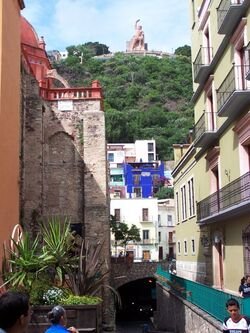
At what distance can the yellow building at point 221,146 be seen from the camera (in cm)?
1362

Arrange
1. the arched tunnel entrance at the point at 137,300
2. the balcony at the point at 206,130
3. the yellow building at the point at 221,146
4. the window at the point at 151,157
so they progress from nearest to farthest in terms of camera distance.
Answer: the yellow building at the point at 221,146 → the balcony at the point at 206,130 → the arched tunnel entrance at the point at 137,300 → the window at the point at 151,157

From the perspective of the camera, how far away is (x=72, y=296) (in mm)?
10109

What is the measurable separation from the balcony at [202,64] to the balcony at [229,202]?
14.2 ft

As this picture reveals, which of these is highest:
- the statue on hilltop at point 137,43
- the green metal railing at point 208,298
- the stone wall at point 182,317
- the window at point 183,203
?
the statue on hilltop at point 137,43

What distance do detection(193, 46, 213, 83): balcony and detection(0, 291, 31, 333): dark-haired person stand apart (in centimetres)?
1539

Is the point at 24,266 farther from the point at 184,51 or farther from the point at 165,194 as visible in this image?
the point at 184,51

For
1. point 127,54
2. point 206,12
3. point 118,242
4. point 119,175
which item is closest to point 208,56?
point 206,12

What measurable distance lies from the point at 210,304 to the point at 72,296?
368cm

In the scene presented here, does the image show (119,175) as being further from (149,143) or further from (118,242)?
(118,242)

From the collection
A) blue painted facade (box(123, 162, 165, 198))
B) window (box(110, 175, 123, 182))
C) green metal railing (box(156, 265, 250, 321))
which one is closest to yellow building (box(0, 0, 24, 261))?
green metal railing (box(156, 265, 250, 321))

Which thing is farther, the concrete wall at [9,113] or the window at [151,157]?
the window at [151,157]

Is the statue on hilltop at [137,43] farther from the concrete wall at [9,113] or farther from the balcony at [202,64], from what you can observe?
the concrete wall at [9,113]

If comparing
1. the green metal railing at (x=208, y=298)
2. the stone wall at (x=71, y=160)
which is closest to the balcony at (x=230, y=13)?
the green metal railing at (x=208, y=298)

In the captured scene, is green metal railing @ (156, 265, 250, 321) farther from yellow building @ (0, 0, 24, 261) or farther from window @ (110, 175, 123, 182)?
window @ (110, 175, 123, 182)
